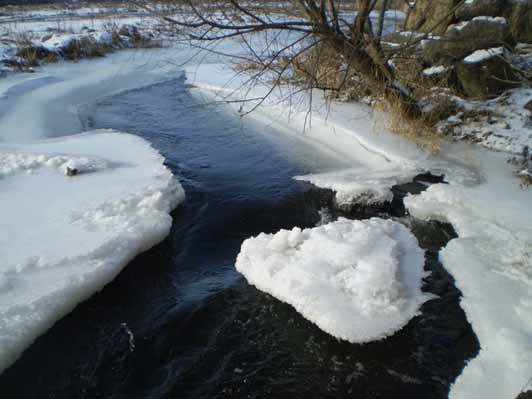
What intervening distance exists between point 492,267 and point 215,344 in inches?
90.3

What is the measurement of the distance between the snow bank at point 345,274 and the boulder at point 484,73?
4117 mm

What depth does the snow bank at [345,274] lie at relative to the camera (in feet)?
8.94

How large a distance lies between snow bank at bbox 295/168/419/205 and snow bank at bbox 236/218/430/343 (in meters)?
0.65

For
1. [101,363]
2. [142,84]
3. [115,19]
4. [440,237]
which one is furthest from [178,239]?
[115,19]

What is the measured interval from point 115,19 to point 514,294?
2106cm

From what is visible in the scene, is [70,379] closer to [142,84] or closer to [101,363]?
[101,363]

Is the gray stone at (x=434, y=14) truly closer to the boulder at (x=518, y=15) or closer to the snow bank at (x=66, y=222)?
the boulder at (x=518, y=15)

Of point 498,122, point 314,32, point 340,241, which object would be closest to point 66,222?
point 340,241

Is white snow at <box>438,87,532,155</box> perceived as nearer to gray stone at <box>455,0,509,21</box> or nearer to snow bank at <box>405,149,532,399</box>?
snow bank at <box>405,149,532,399</box>

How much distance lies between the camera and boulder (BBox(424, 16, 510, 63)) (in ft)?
21.2

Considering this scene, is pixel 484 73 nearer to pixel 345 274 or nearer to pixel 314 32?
pixel 314 32

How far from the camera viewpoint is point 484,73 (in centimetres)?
637

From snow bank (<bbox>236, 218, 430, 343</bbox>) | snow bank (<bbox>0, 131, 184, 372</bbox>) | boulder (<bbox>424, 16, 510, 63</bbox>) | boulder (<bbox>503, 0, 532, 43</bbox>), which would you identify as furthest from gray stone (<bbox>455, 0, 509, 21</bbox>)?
snow bank (<bbox>0, 131, 184, 372</bbox>)

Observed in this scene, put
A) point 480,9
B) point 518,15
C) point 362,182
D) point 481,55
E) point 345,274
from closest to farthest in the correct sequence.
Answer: point 345,274, point 362,182, point 481,55, point 518,15, point 480,9
